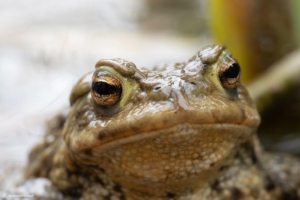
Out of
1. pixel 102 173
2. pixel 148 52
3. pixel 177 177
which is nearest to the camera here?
pixel 177 177

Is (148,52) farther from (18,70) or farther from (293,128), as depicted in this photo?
(293,128)

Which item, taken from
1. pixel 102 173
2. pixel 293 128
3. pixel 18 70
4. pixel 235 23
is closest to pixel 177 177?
pixel 102 173

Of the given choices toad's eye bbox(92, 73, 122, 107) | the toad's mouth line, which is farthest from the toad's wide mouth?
toad's eye bbox(92, 73, 122, 107)

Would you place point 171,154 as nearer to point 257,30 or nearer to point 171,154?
point 171,154

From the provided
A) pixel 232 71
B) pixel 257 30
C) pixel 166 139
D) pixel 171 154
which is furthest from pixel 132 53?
pixel 166 139

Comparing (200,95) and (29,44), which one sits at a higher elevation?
(29,44)

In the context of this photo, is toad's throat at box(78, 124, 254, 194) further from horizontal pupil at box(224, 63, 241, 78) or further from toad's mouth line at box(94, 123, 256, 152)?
horizontal pupil at box(224, 63, 241, 78)
